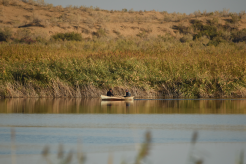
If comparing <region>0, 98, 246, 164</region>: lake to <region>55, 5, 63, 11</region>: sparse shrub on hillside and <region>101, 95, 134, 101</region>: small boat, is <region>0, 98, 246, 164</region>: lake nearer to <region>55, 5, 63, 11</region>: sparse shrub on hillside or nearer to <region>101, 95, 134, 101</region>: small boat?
<region>101, 95, 134, 101</region>: small boat

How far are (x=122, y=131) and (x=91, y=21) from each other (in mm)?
52873

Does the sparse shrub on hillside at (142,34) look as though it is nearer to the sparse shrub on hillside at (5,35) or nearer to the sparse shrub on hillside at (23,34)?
the sparse shrub on hillside at (23,34)

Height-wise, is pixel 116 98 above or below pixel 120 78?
below

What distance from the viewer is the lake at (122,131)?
898 cm

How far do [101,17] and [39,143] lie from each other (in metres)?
59.1

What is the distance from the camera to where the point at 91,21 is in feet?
209

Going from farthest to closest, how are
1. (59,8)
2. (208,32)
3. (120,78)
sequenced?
(59,8), (208,32), (120,78)

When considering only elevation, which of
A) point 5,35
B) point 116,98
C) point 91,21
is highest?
point 91,21

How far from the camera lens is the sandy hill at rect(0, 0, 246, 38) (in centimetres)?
5953

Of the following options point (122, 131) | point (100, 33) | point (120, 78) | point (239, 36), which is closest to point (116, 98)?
point (120, 78)

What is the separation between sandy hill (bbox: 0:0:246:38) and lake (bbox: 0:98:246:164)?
37773 millimetres

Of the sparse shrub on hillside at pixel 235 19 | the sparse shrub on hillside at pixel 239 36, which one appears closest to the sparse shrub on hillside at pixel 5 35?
the sparse shrub on hillside at pixel 239 36

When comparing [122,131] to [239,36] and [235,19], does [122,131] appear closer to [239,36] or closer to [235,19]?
[239,36]

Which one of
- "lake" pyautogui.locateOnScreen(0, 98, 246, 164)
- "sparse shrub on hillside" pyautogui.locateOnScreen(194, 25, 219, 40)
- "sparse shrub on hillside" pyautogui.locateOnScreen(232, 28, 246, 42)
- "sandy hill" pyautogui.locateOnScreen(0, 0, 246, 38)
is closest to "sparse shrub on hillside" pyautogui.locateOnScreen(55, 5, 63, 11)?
"sandy hill" pyautogui.locateOnScreen(0, 0, 246, 38)
